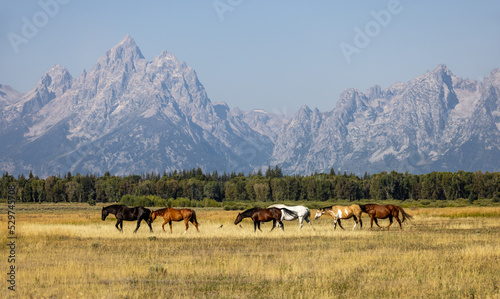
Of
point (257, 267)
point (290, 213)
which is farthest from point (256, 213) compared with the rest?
point (257, 267)

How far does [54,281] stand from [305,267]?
8641mm

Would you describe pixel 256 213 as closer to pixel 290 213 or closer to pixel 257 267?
pixel 290 213

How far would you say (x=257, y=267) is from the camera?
803 inches

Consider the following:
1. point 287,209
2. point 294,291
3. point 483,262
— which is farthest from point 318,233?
point 294,291

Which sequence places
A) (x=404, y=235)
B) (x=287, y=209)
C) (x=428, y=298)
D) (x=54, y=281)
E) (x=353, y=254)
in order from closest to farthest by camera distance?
(x=428, y=298)
(x=54, y=281)
(x=353, y=254)
(x=404, y=235)
(x=287, y=209)

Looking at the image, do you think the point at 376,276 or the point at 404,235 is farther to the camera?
the point at 404,235

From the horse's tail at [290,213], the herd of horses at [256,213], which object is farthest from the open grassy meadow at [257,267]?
the horse's tail at [290,213]

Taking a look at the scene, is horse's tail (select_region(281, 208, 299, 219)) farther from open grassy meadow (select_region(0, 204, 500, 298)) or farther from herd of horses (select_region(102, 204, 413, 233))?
open grassy meadow (select_region(0, 204, 500, 298))

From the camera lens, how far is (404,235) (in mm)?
33844

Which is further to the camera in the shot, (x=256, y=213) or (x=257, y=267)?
(x=256, y=213)

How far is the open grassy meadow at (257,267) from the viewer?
1638 centimetres

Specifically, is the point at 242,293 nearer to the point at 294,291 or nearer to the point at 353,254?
the point at 294,291

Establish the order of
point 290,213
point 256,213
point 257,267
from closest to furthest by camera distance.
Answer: point 257,267 → point 256,213 → point 290,213

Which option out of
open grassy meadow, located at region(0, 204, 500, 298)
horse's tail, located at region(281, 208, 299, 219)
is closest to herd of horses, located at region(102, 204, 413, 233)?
horse's tail, located at region(281, 208, 299, 219)
